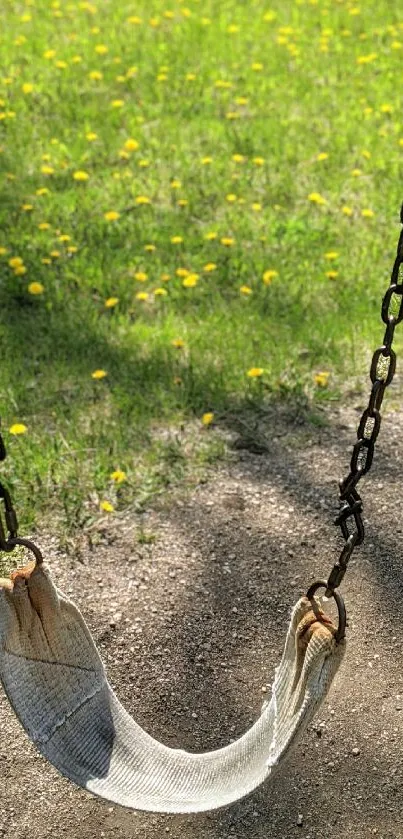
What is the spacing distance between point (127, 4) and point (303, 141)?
2.64m

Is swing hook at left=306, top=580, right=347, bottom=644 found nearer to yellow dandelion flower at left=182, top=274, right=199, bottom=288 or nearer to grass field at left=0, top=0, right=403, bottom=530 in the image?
grass field at left=0, top=0, right=403, bottom=530

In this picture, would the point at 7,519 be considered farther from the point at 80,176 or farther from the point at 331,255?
the point at 80,176

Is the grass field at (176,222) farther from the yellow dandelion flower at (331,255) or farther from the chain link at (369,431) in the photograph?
the chain link at (369,431)

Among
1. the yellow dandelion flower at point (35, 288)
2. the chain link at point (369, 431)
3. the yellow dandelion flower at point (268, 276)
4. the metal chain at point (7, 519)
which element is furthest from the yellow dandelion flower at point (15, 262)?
the chain link at point (369, 431)

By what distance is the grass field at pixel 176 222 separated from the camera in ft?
13.4

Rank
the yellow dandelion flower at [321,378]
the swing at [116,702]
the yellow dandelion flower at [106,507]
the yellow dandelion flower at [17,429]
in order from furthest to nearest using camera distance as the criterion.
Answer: the yellow dandelion flower at [321,378] → the yellow dandelion flower at [17,429] → the yellow dandelion flower at [106,507] → the swing at [116,702]

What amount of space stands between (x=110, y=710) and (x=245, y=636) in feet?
2.89

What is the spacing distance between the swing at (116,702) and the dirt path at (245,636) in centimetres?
42

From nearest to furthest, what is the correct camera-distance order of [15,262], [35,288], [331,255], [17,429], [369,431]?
1. [369,431]
2. [17,429]
3. [35,288]
4. [15,262]
5. [331,255]

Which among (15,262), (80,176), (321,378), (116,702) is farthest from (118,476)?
(80,176)

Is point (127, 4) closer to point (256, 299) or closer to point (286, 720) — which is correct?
point (256, 299)

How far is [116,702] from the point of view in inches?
96.3

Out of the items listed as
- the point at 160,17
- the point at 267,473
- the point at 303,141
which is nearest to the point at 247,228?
the point at 303,141

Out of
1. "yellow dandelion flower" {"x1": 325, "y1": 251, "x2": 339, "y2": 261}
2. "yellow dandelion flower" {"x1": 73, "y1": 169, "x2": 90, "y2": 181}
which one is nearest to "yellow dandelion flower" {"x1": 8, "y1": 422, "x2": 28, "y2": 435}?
"yellow dandelion flower" {"x1": 325, "y1": 251, "x2": 339, "y2": 261}
